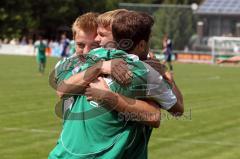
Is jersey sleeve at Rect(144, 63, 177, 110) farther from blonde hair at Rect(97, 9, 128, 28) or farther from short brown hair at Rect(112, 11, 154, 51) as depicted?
blonde hair at Rect(97, 9, 128, 28)

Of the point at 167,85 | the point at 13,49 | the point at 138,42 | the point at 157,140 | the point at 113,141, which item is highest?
the point at 138,42

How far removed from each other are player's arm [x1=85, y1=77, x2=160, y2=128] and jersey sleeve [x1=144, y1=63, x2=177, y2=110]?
0.06 m

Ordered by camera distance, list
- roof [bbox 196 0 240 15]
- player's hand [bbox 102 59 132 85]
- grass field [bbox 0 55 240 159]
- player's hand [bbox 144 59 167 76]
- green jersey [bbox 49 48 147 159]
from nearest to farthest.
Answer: player's hand [bbox 102 59 132 85]
green jersey [bbox 49 48 147 159]
player's hand [bbox 144 59 167 76]
grass field [bbox 0 55 240 159]
roof [bbox 196 0 240 15]

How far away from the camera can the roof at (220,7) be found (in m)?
79.2

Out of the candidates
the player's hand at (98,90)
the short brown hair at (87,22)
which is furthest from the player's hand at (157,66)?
the short brown hair at (87,22)

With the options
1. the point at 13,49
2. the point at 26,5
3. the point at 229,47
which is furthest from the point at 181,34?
the point at 26,5

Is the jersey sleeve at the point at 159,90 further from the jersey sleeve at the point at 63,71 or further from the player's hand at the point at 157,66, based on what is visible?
the jersey sleeve at the point at 63,71

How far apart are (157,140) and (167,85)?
7841 mm

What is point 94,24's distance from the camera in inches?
171

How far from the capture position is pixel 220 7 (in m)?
82.2

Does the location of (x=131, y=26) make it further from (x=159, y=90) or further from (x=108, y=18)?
(x=159, y=90)

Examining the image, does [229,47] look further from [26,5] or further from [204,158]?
[204,158]

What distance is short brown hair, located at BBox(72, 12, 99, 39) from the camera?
4305mm

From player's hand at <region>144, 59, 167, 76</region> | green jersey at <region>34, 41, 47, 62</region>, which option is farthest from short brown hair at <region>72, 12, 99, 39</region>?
green jersey at <region>34, 41, 47, 62</region>
